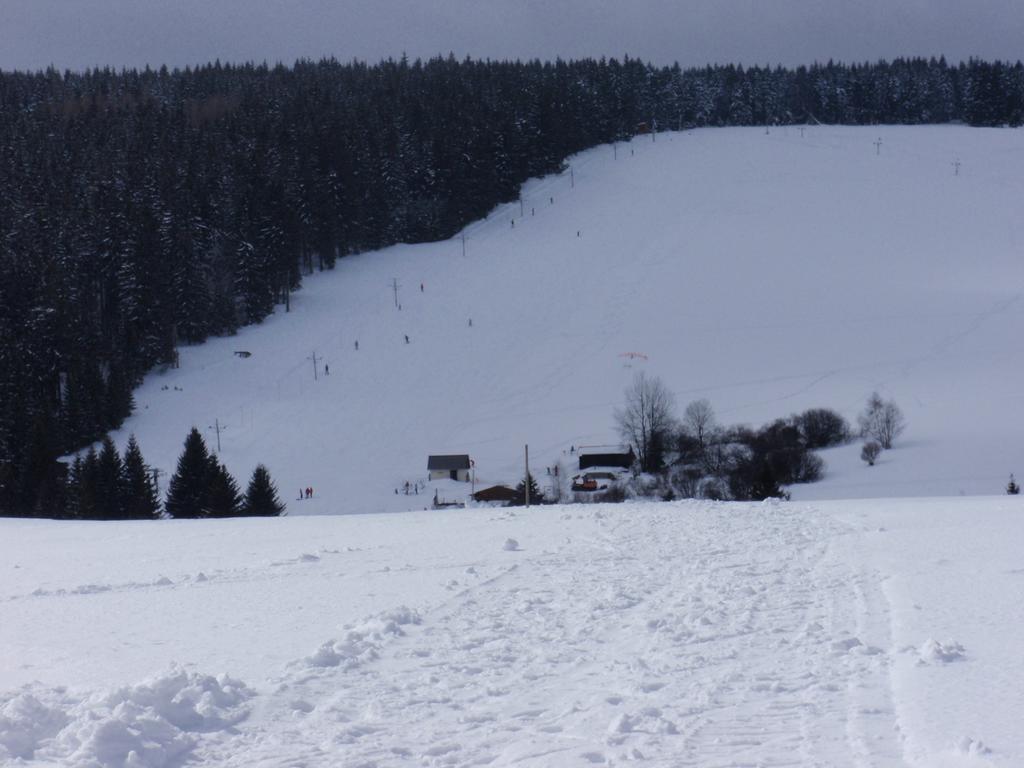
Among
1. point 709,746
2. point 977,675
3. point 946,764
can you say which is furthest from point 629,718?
point 977,675

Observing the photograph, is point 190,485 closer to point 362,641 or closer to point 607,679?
point 362,641

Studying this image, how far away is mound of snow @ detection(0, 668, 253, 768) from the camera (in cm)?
620

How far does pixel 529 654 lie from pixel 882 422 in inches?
1924

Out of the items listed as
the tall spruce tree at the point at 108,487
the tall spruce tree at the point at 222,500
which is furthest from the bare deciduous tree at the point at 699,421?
the tall spruce tree at the point at 108,487

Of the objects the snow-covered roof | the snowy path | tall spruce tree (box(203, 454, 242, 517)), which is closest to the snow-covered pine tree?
the snow-covered roof

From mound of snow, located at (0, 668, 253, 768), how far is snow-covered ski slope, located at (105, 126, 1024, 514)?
40083 millimetres

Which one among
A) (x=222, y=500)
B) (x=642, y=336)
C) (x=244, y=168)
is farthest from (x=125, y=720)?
(x=244, y=168)

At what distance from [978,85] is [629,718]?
542 feet

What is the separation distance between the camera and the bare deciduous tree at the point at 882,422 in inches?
2053

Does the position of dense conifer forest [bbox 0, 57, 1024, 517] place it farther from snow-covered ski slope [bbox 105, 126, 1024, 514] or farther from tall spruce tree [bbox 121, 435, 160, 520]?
snow-covered ski slope [bbox 105, 126, 1024, 514]

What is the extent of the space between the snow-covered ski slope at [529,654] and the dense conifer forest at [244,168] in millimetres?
29776

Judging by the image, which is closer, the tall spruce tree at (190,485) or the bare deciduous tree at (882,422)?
the tall spruce tree at (190,485)

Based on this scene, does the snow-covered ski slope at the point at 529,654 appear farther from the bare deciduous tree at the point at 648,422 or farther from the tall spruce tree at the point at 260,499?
the bare deciduous tree at the point at 648,422

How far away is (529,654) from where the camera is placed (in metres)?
8.91
